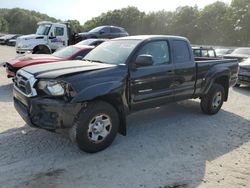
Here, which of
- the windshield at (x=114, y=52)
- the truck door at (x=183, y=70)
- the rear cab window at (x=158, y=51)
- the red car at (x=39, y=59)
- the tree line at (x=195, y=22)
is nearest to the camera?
the windshield at (x=114, y=52)

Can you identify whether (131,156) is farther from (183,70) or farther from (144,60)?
(183,70)

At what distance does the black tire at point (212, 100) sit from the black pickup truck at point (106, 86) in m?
0.49

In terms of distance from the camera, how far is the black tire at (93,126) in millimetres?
4629

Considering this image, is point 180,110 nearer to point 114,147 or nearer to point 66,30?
point 114,147

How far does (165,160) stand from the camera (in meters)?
4.79

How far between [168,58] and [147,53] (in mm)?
571

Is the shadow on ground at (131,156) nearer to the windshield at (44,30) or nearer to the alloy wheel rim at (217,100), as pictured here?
the alloy wheel rim at (217,100)

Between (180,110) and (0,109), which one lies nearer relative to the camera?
(0,109)

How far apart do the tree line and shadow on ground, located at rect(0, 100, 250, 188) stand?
42699mm

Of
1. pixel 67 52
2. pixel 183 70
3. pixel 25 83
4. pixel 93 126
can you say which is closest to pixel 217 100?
pixel 183 70

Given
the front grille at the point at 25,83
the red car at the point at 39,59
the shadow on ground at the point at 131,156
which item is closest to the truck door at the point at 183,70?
the shadow on ground at the point at 131,156

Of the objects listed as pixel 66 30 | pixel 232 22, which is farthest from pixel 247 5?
pixel 66 30

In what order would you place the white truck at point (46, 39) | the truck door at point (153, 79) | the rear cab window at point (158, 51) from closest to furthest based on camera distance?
the truck door at point (153, 79) < the rear cab window at point (158, 51) < the white truck at point (46, 39)

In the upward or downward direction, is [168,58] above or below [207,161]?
above
